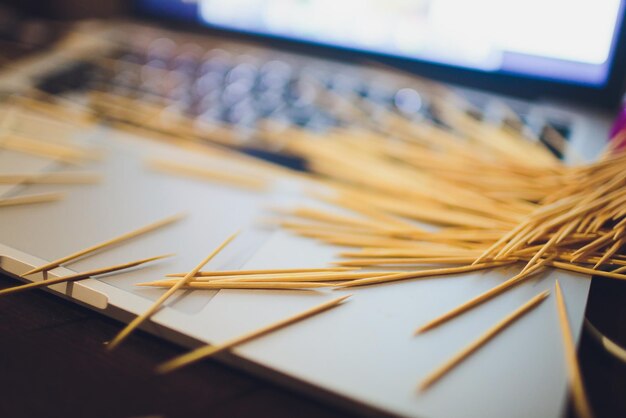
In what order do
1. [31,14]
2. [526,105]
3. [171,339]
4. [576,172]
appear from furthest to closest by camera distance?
[31,14]
[526,105]
[576,172]
[171,339]

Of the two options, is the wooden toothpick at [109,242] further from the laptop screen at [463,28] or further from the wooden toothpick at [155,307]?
the laptop screen at [463,28]

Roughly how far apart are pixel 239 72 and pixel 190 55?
0.09m

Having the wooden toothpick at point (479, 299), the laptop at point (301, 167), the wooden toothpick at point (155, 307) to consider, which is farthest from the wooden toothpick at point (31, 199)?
the wooden toothpick at point (479, 299)

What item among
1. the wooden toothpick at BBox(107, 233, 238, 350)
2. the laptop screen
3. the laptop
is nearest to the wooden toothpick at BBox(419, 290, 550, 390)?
the laptop

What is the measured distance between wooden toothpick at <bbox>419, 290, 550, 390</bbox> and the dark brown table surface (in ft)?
0.17

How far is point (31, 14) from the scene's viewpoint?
2.79ft

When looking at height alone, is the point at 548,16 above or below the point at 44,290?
above

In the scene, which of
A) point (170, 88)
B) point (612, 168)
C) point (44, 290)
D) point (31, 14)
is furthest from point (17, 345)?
point (31, 14)

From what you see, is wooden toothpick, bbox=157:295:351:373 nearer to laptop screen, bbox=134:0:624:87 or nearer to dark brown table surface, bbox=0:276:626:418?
dark brown table surface, bbox=0:276:626:418

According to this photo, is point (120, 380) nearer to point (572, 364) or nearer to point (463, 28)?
point (572, 364)

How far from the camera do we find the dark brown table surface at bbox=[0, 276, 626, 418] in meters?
→ 0.32

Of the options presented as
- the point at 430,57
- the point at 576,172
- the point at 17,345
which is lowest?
the point at 17,345

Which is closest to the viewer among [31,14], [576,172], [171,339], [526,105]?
[171,339]

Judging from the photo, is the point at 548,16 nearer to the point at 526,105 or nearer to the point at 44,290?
the point at 526,105
